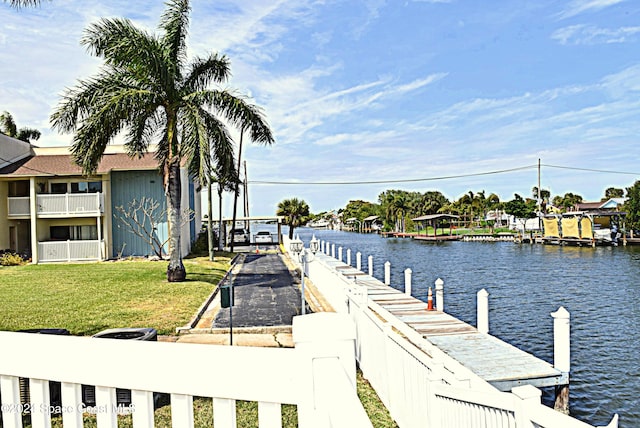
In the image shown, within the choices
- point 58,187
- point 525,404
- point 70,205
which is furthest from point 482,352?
point 58,187

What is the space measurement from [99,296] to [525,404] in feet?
48.0

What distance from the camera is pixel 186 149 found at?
661 inches

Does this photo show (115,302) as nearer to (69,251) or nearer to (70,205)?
(69,251)

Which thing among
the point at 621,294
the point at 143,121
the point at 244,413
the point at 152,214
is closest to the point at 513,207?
the point at 621,294

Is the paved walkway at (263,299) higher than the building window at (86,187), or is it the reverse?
the building window at (86,187)

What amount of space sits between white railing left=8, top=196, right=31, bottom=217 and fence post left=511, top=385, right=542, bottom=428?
1148 inches

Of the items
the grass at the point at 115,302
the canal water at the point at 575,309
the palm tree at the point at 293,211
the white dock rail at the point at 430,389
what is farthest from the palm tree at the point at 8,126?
the white dock rail at the point at 430,389

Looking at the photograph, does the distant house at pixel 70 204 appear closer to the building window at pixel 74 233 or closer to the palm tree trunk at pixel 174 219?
the building window at pixel 74 233

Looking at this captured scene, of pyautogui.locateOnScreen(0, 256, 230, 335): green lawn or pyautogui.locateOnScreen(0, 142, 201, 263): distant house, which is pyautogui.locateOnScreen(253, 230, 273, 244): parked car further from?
pyautogui.locateOnScreen(0, 256, 230, 335): green lawn

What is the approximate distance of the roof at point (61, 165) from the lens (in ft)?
90.0

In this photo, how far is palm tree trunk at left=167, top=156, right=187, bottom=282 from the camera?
715 inches

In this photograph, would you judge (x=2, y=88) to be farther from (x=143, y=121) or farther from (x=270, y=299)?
(x=270, y=299)

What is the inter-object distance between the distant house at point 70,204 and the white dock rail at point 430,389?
20981mm

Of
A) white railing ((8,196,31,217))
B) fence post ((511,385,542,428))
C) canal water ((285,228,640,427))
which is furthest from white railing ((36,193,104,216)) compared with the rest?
fence post ((511,385,542,428))
